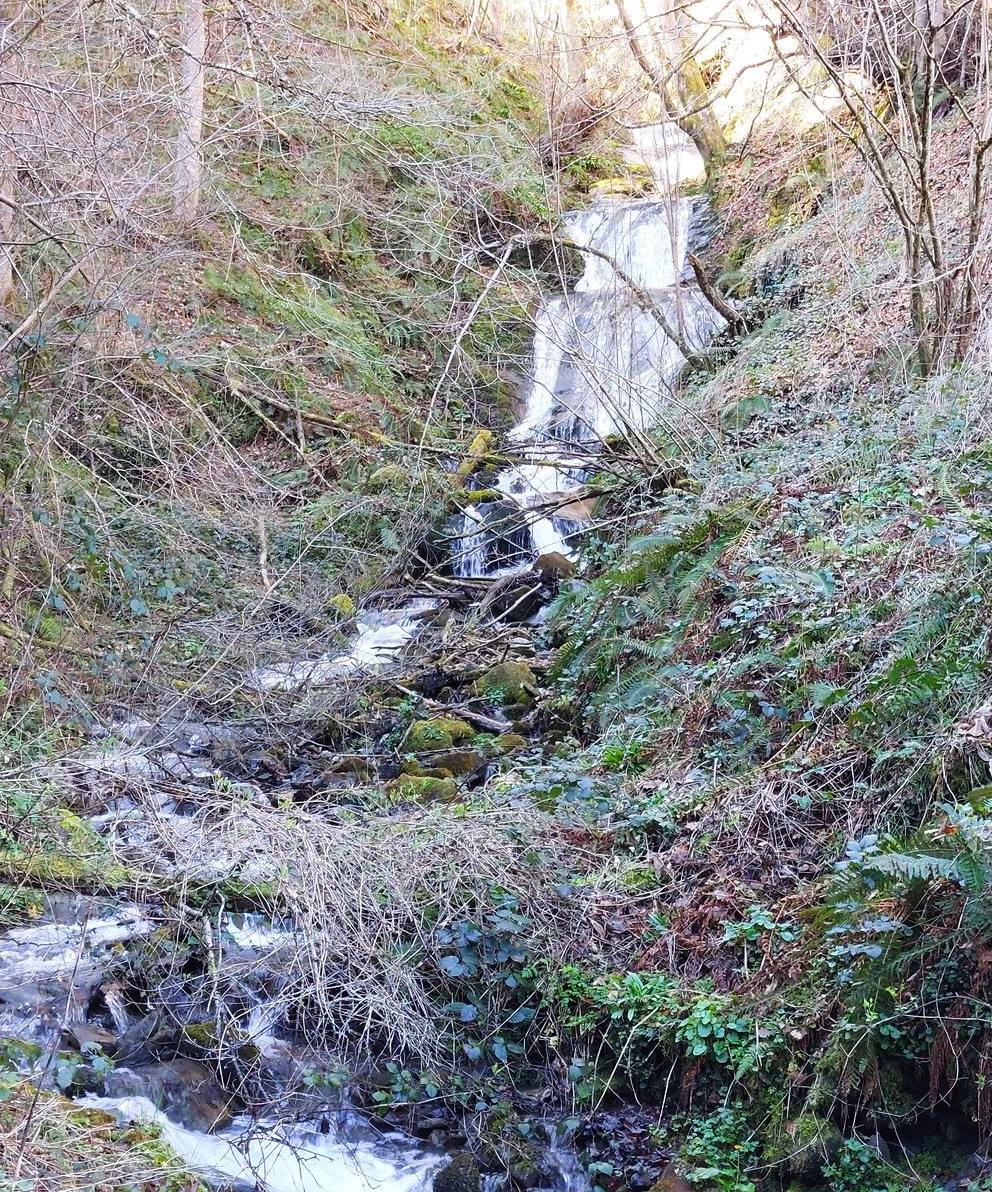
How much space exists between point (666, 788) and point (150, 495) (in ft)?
13.6

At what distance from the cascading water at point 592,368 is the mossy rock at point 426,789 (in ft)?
9.22

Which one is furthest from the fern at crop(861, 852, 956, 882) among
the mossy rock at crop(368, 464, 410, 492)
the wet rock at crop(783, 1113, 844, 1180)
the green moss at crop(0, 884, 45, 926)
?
the mossy rock at crop(368, 464, 410, 492)

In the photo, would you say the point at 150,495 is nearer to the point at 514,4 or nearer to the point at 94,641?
the point at 94,641

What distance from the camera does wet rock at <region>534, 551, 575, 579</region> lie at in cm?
1048

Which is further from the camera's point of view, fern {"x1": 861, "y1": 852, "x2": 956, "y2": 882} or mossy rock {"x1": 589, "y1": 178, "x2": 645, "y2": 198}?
mossy rock {"x1": 589, "y1": 178, "x2": 645, "y2": 198}

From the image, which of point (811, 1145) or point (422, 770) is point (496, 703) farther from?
point (811, 1145)

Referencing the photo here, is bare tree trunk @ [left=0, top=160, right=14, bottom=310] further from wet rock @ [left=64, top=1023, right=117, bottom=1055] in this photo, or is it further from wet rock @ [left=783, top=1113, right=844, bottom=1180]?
wet rock @ [left=783, top=1113, right=844, bottom=1180]

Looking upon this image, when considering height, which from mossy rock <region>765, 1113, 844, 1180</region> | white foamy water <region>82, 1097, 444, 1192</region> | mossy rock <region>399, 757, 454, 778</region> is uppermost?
mossy rock <region>399, 757, 454, 778</region>

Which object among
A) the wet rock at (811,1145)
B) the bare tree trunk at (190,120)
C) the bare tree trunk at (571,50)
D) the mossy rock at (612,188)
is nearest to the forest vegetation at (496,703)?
the wet rock at (811,1145)

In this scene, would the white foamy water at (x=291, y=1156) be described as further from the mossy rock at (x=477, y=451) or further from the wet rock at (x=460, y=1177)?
the mossy rock at (x=477, y=451)

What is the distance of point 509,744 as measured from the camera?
A: 7.91 meters

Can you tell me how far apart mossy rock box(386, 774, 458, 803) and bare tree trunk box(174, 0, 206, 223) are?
474cm

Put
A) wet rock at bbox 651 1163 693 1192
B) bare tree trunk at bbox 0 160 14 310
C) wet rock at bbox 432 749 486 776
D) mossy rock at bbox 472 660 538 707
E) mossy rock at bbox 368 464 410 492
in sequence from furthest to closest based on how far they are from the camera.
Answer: mossy rock at bbox 368 464 410 492 → mossy rock at bbox 472 660 538 707 → wet rock at bbox 432 749 486 776 → bare tree trunk at bbox 0 160 14 310 → wet rock at bbox 651 1163 693 1192

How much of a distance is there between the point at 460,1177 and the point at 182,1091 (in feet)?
4.17
